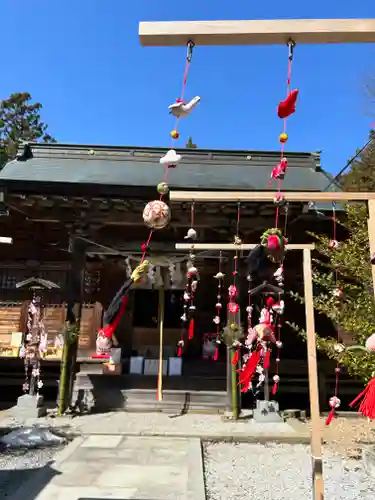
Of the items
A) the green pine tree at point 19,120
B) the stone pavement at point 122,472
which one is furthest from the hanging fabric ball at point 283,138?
the green pine tree at point 19,120

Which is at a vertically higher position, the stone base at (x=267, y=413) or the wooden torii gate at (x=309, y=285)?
the wooden torii gate at (x=309, y=285)

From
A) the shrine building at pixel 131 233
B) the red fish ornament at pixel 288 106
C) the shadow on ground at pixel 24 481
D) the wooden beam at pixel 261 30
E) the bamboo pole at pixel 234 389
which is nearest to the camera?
the wooden beam at pixel 261 30

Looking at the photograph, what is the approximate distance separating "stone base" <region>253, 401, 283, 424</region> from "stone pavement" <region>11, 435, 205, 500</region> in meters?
1.90

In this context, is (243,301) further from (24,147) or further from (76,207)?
(24,147)

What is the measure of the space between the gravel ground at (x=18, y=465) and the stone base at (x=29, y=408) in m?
2.06

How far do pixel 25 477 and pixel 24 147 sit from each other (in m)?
9.05

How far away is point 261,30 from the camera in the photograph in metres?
2.87

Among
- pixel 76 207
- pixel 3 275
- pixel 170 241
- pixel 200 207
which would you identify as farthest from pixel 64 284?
pixel 200 207

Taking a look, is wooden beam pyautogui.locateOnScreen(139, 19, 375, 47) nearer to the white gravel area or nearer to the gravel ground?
the white gravel area

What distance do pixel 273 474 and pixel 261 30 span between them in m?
5.43

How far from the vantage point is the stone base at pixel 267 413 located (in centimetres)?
797

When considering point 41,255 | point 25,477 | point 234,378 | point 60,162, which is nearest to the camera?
point 25,477

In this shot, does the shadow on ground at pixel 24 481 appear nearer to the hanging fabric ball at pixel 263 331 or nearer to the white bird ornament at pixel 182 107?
the hanging fabric ball at pixel 263 331

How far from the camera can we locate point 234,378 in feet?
27.7
